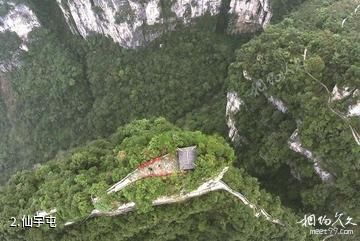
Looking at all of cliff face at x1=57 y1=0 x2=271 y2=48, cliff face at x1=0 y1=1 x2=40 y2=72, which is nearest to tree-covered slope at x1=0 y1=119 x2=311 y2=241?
cliff face at x1=57 y1=0 x2=271 y2=48

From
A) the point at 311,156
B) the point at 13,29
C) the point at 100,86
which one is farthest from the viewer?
the point at 13,29

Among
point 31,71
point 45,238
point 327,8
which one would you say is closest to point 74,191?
point 45,238

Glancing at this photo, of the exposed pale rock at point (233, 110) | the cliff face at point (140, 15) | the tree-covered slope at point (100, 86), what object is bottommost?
the tree-covered slope at point (100, 86)

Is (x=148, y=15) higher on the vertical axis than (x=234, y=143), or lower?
higher

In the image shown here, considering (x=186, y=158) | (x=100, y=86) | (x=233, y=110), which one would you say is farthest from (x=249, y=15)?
(x=186, y=158)

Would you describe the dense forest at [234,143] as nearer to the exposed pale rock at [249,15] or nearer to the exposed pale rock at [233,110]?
the exposed pale rock at [233,110]

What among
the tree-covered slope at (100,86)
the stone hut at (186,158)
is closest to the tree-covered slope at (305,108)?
the stone hut at (186,158)

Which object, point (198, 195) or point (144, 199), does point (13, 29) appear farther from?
point (198, 195)
